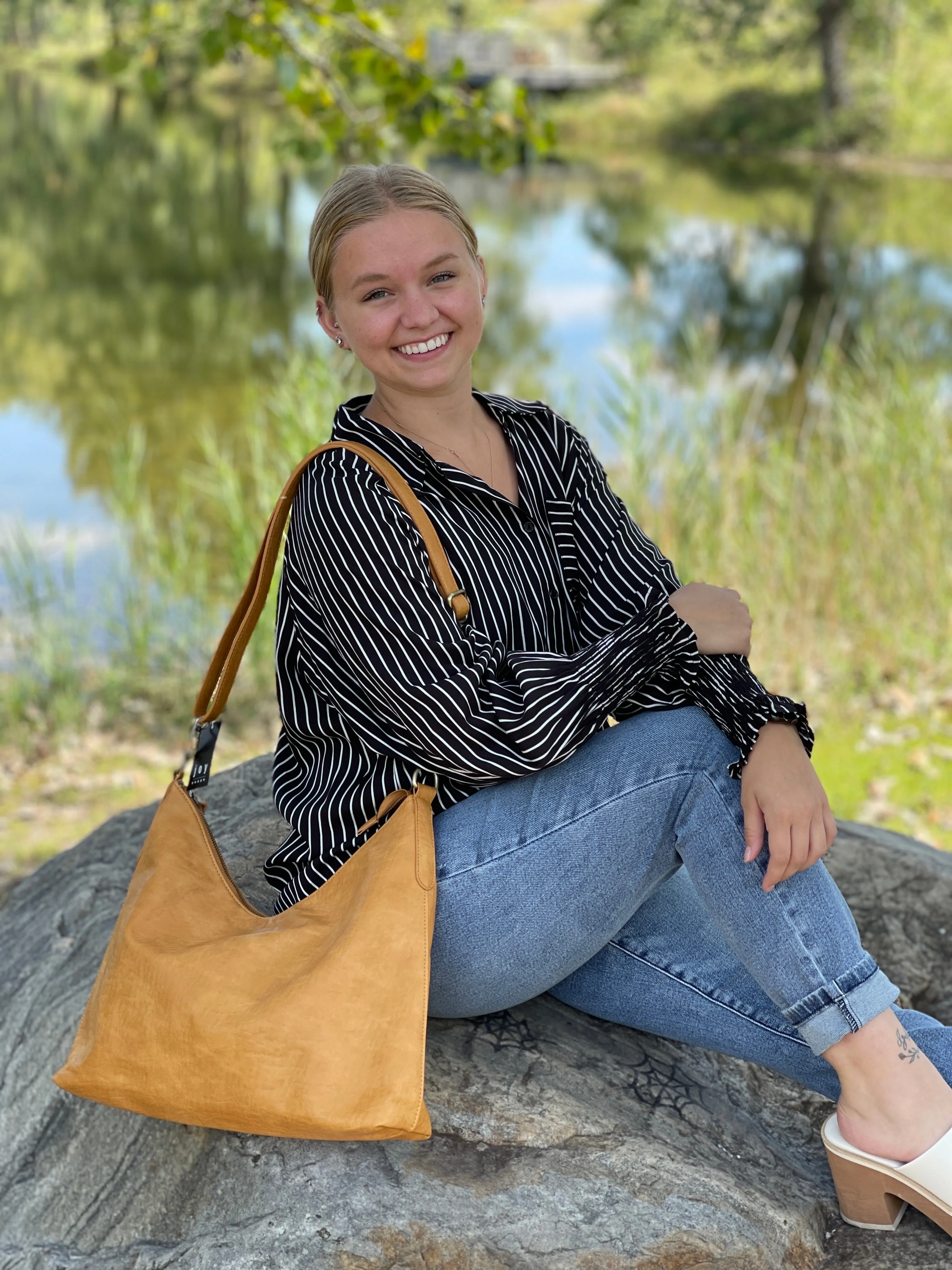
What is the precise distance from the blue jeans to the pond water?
11.9 ft

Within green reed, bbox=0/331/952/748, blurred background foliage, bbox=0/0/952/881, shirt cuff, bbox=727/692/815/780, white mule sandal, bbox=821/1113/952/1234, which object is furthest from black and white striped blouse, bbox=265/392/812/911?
green reed, bbox=0/331/952/748

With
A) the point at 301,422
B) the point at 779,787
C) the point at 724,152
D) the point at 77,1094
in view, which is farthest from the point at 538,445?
the point at 724,152

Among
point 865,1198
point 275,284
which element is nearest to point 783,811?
point 865,1198

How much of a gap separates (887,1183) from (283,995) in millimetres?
904

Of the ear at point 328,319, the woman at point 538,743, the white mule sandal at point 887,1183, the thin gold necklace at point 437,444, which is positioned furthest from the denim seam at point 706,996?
the ear at point 328,319

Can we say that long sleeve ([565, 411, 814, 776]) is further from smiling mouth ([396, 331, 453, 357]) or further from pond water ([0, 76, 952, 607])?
pond water ([0, 76, 952, 607])

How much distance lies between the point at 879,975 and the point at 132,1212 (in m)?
1.15

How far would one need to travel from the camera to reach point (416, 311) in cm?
193

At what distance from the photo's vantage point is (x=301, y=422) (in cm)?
480

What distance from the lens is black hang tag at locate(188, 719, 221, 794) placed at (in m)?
2.05

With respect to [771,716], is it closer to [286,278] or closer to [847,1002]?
[847,1002]

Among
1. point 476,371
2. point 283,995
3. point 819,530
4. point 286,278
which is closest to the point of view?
point 283,995

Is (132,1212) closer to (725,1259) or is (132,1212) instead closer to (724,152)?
(725,1259)

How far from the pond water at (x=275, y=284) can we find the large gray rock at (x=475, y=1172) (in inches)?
139
